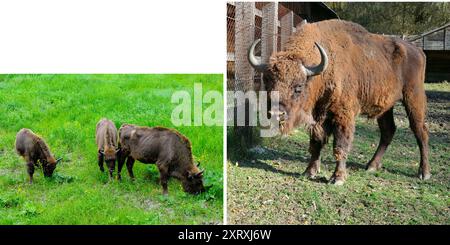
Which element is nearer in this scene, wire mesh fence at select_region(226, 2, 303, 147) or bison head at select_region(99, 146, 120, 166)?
bison head at select_region(99, 146, 120, 166)

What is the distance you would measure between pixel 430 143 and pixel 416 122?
322mm

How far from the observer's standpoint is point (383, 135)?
539cm

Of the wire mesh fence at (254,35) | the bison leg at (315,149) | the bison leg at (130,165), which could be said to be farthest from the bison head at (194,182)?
the bison leg at (315,149)

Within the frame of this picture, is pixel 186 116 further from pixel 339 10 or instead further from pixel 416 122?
pixel 416 122

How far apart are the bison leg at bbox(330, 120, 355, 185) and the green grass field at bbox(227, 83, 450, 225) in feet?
0.33

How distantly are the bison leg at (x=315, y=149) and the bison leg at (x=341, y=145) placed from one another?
0.10m

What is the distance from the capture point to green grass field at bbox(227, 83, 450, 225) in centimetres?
467

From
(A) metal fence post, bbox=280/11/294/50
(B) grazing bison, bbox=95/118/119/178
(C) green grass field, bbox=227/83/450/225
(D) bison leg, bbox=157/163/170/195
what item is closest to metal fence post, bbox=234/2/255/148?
(C) green grass field, bbox=227/83/450/225

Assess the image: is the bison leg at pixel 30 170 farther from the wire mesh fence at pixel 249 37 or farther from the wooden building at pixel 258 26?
the wooden building at pixel 258 26

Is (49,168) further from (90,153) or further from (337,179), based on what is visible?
(337,179)

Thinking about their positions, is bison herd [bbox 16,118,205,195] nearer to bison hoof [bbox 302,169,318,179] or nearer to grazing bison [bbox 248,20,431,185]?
grazing bison [bbox 248,20,431,185]

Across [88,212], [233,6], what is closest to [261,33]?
[233,6]

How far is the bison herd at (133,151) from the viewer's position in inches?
193
